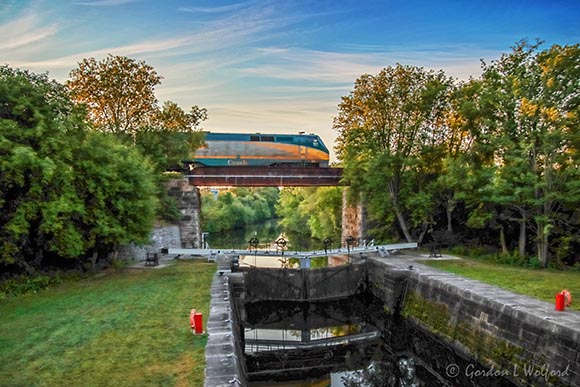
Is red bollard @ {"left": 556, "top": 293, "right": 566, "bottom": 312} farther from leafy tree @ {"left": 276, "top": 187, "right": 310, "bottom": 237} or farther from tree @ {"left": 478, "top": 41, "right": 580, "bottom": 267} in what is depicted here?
leafy tree @ {"left": 276, "top": 187, "right": 310, "bottom": 237}

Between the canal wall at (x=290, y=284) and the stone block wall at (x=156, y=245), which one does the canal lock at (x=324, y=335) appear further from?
the stone block wall at (x=156, y=245)

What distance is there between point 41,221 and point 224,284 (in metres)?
5.79

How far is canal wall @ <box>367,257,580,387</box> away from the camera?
7.28 m

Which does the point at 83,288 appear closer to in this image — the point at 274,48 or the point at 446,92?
the point at 274,48

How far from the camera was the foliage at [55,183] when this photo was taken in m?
10.5

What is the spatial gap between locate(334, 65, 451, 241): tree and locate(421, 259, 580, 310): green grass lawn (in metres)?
4.91

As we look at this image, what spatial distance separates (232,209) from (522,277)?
38.6m

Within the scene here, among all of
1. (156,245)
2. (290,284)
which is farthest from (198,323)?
(156,245)

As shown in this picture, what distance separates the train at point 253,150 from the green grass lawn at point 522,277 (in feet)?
43.2

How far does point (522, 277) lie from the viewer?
1179 centimetres

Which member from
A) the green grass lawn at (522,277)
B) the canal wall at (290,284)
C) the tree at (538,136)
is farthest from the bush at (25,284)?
the tree at (538,136)

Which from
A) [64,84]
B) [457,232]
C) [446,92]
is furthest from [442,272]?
[64,84]

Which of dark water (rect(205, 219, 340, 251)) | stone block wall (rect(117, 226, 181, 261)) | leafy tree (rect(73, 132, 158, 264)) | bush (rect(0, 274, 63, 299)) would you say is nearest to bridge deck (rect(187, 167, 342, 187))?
stone block wall (rect(117, 226, 181, 261))

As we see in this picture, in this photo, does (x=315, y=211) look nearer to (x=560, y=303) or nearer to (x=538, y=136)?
(x=538, y=136)
